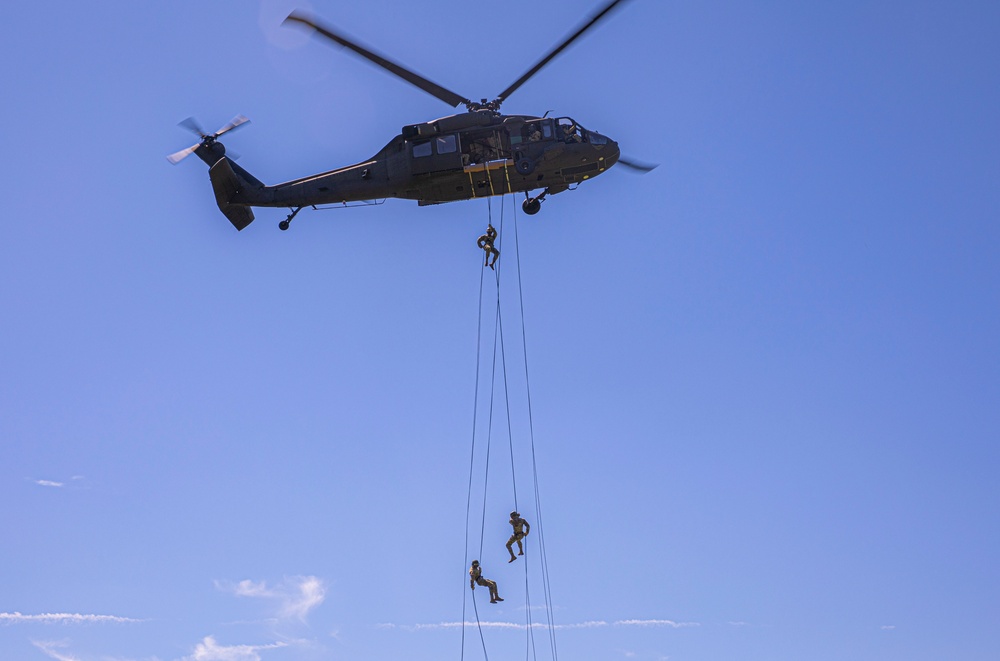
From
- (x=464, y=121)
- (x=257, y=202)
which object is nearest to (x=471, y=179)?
(x=464, y=121)

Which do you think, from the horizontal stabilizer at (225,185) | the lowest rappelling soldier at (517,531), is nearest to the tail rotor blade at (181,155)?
the horizontal stabilizer at (225,185)

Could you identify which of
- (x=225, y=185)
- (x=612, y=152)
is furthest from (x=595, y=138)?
(x=225, y=185)

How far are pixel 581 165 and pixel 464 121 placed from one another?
297 cm

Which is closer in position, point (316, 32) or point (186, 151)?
point (316, 32)

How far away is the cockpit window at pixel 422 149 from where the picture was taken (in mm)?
29750

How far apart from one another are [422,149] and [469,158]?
1146mm

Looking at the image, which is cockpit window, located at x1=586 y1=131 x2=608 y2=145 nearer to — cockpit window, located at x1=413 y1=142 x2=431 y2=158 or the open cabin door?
the open cabin door

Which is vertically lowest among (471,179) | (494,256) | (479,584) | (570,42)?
(479,584)

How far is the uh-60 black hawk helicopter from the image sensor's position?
97.0 feet

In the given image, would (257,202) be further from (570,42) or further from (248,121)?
(570,42)

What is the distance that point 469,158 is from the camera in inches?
1166

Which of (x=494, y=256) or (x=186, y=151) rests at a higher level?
(x=186, y=151)

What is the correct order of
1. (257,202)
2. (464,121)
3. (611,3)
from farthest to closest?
(257,202) → (464,121) → (611,3)

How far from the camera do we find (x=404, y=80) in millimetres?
30312
